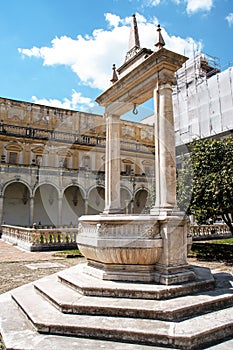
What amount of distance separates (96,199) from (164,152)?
2494 centimetres

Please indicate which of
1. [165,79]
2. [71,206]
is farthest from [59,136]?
[165,79]

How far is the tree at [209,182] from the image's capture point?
9633 mm

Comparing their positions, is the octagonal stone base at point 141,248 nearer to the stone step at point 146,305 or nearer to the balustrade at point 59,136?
the stone step at point 146,305

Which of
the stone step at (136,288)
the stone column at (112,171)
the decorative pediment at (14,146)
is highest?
the decorative pediment at (14,146)

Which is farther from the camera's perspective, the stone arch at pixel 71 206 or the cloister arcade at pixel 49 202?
the stone arch at pixel 71 206

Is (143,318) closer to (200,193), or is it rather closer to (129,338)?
(129,338)

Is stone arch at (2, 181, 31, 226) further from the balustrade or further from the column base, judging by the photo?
the column base

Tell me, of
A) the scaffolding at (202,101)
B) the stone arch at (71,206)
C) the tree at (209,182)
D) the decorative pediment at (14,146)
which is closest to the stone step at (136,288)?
the tree at (209,182)

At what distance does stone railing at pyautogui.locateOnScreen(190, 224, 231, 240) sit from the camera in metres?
18.9

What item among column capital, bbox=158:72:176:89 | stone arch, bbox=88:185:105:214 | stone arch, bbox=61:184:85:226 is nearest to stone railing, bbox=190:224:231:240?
stone arch, bbox=88:185:105:214

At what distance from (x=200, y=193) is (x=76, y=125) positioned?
2554cm

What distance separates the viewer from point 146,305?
3.88m

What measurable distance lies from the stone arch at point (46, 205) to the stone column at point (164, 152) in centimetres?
2234

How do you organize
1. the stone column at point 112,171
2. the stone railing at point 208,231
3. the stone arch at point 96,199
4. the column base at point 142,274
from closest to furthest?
the column base at point 142,274 → the stone column at point 112,171 → the stone railing at point 208,231 → the stone arch at point 96,199
